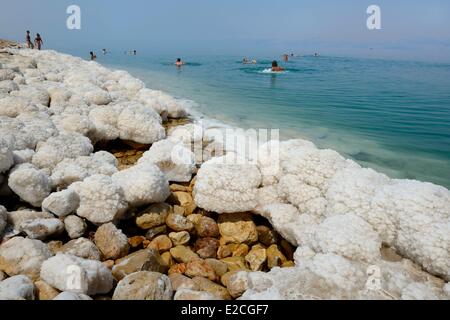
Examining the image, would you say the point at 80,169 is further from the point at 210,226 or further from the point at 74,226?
the point at 210,226

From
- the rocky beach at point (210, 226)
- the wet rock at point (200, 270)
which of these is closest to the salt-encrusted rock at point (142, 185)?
the rocky beach at point (210, 226)

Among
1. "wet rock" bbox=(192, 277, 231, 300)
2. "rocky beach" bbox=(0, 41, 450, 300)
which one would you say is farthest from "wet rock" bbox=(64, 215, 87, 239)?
"wet rock" bbox=(192, 277, 231, 300)

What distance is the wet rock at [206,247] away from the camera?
4.38 m

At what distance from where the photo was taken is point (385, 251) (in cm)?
376

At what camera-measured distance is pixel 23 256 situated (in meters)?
3.44

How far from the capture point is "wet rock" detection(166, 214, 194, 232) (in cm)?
456

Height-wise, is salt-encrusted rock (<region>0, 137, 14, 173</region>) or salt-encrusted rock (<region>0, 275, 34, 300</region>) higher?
salt-encrusted rock (<region>0, 137, 14, 173</region>)

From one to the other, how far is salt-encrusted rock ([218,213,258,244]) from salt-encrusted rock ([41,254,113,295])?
173 centimetres

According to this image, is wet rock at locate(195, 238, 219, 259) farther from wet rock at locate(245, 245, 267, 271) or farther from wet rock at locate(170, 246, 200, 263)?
wet rock at locate(245, 245, 267, 271)

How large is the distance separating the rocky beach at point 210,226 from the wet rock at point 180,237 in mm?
14

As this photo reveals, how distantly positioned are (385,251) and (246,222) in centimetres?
182

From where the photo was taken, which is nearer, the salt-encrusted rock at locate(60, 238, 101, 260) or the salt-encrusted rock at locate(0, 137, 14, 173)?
the salt-encrusted rock at locate(60, 238, 101, 260)
